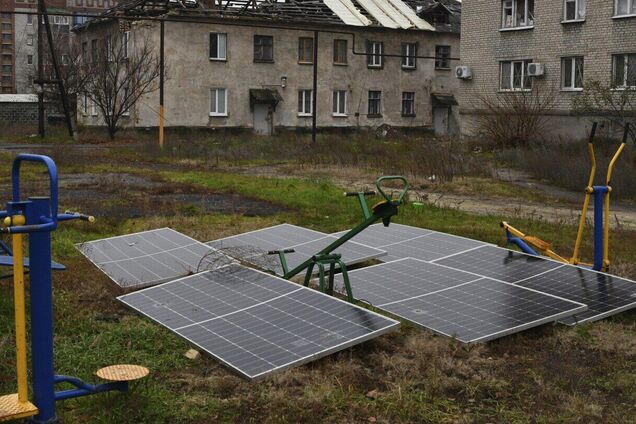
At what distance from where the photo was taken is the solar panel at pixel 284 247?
8703 mm

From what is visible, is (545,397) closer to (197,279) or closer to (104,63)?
(197,279)

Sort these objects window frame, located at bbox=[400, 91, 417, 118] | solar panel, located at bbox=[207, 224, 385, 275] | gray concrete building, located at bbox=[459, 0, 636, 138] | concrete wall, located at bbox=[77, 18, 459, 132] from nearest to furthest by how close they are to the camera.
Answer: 1. solar panel, located at bbox=[207, 224, 385, 275]
2. gray concrete building, located at bbox=[459, 0, 636, 138]
3. concrete wall, located at bbox=[77, 18, 459, 132]
4. window frame, located at bbox=[400, 91, 417, 118]

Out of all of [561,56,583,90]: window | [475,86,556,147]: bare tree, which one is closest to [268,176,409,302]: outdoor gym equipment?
[475,86,556,147]: bare tree

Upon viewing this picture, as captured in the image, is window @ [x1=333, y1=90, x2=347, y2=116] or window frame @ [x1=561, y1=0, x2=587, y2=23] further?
window @ [x1=333, y1=90, x2=347, y2=116]

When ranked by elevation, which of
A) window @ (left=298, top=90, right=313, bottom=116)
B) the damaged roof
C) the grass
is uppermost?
the damaged roof

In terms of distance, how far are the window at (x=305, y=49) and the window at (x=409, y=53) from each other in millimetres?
5999

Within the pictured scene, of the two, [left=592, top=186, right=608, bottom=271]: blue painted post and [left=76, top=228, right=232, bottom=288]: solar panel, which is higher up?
[left=592, top=186, right=608, bottom=271]: blue painted post

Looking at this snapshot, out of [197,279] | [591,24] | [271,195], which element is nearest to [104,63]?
[591,24]

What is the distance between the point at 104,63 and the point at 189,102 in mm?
5165

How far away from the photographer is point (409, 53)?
4853cm

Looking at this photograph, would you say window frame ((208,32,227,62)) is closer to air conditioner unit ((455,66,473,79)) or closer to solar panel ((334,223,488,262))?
air conditioner unit ((455,66,473,79))

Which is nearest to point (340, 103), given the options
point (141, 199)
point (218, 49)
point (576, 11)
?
point (218, 49)

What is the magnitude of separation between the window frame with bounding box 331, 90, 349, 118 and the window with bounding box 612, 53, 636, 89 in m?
17.8

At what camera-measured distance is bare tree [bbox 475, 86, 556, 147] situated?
30.5 meters
